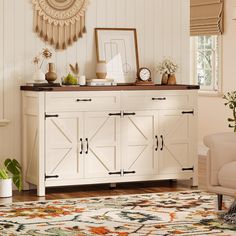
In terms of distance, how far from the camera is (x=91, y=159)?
23.7 feet

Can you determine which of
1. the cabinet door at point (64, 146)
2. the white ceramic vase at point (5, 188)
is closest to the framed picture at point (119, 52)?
the cabinet door at point (64, 146)

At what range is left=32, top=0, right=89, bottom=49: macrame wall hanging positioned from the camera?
7391 mm

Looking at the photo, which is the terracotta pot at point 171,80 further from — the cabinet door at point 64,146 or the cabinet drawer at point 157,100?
the cabinet door at point 64,146

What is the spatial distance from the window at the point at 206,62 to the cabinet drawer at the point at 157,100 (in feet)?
8.01

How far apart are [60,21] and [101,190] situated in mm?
1681

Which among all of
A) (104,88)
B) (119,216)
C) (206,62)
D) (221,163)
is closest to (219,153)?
(221,163)

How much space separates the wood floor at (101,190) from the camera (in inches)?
276

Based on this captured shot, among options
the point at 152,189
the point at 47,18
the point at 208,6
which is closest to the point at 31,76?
the point at 47,18

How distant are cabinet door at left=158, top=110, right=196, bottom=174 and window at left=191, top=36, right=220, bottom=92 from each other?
2447 mm

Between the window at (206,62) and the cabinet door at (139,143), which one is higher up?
the window at (206,62)

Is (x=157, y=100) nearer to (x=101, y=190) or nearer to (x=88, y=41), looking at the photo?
(x=88, y=41)

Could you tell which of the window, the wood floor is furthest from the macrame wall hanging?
the window

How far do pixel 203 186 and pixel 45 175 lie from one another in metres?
1.63

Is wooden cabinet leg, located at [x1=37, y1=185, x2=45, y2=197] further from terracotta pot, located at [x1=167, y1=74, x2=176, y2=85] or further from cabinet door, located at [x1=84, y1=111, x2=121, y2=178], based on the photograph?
terracotta pot, located at [x1=167, y1=74, x2=176, y2=85]
